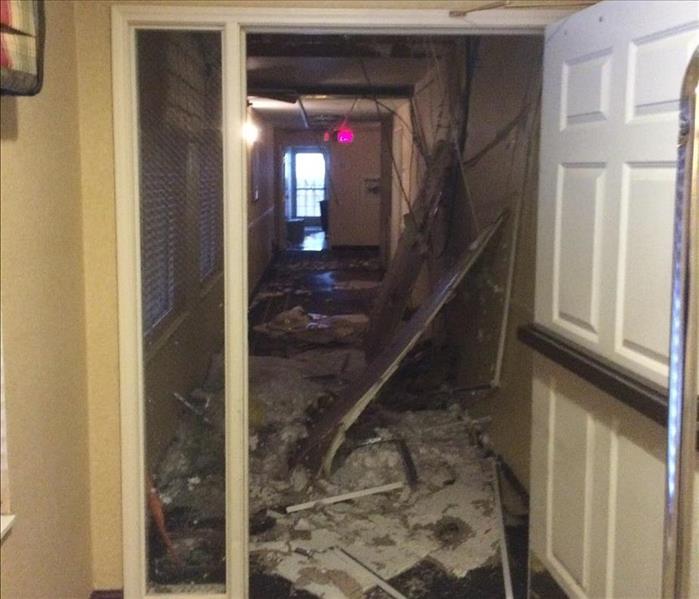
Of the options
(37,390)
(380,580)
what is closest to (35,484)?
(37,390)

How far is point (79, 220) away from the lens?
256 cm

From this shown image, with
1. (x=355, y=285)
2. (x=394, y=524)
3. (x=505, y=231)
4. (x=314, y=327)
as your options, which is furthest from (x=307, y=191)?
(x=394, y=524)

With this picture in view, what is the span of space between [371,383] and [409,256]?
182 centimetres

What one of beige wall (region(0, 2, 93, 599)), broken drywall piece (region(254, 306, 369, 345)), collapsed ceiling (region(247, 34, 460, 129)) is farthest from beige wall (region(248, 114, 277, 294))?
beige wall (region(0, 2, 93, 599))

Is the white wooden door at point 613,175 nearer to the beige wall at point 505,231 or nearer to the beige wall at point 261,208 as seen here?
the beige wall at point 505,231

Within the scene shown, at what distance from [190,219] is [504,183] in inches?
64.4

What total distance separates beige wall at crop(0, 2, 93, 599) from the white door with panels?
148cm

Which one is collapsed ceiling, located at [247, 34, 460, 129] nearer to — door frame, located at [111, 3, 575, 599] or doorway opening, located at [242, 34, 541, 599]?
doorway opening, located at [242, 34, 541, 599]

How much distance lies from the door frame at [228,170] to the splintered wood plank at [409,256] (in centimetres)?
270

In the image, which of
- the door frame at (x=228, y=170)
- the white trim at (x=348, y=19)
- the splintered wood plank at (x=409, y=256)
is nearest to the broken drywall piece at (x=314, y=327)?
the splintered wood plank at (x=409, y=256)

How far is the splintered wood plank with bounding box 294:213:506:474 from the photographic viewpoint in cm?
404

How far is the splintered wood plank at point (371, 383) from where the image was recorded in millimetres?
4043

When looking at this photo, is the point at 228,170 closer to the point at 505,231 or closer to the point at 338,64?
the point at 505,231

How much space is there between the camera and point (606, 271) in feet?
7.47
